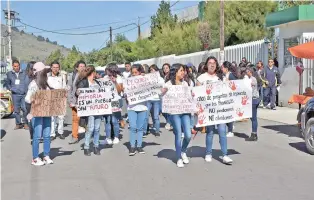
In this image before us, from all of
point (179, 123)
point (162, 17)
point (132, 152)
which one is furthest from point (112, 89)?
point (162, 17)

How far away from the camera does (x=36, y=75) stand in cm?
828

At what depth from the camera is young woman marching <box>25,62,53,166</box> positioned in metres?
8.10

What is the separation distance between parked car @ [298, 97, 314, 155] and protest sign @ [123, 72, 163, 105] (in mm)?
→ 2833

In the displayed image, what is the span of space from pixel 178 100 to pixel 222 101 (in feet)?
2.90

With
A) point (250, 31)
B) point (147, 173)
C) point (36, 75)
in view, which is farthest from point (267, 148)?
point (250, 31)

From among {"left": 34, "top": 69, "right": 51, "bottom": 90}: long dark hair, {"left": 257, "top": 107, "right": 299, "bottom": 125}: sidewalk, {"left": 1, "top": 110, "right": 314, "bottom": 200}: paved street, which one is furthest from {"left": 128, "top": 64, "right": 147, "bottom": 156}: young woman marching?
{"left": 257, "top": 107, "right": 299, "bottom": 125}: sidewalk

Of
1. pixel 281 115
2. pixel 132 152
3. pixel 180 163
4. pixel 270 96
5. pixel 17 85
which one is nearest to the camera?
pixel 180 163

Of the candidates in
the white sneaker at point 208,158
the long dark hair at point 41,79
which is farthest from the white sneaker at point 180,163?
the long dark hair at point 41,79

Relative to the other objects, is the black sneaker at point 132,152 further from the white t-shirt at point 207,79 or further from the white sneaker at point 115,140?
the white t-shirt at point 207,79

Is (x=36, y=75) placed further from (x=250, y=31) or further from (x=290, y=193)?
(x=250, y=31)

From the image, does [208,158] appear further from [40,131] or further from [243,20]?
[243,20]

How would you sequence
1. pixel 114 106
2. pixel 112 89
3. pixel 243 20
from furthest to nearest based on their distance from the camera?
1. pixel 243 20
2. pixel 114 106
3. pixel 112 89

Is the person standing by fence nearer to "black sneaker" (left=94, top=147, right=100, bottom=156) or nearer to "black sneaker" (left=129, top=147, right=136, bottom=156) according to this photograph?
"black sneaker" (left=94, top=147, right=100, bottom=156)

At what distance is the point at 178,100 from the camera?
786cm
